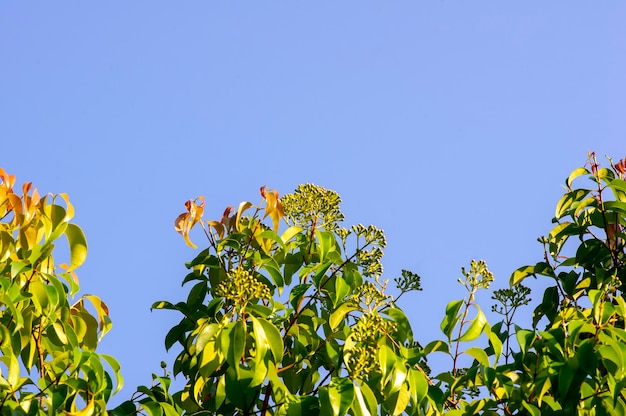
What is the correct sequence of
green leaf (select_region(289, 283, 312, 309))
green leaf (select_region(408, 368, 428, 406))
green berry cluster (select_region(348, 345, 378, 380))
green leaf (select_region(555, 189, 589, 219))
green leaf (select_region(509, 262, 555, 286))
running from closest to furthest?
green berry cluster (select_region(348, 345, 378, 380)) < green leaf (select_region(408, 368, 428, 406)) < green leaf (select_region(289, 283, 312, 309)) < green leaf (select_region(555, 189, 589, 219)) < green leaf (select_region(509, 262, 555, 286))

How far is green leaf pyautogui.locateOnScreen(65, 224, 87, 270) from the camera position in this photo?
3342 mm

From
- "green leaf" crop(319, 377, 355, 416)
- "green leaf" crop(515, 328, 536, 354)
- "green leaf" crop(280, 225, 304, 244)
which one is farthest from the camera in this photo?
"green leaf" crop(280, 225, 304, 244)

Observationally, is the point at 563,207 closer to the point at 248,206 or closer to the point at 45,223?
the point at 248,206

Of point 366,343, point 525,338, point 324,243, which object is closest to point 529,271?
point 525,338

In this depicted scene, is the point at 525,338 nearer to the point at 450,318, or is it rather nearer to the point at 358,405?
the point at 450,318

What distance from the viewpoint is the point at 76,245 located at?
3352 millimetres

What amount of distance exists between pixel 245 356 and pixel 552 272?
141 cm

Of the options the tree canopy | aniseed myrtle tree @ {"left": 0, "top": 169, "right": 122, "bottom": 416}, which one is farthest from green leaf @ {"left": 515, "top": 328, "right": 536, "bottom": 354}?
aniseed myrtle tree @ {"left": 0, "top": 169, "right": 122, "bottom": 416}

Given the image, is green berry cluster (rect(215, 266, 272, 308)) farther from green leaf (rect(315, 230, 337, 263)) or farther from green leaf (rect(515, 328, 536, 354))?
green leaf (rect(515, 328, 536, 354))

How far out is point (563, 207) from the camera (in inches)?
155

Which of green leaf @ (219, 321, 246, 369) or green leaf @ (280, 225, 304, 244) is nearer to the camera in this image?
green leaf @ (219, 321, 246, 369)

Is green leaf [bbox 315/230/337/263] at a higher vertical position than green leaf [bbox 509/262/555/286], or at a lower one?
lower

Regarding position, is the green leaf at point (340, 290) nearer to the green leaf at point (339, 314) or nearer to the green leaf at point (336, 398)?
the green leaf at point (339, 314)

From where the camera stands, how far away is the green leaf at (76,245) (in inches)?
132
